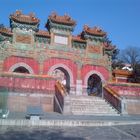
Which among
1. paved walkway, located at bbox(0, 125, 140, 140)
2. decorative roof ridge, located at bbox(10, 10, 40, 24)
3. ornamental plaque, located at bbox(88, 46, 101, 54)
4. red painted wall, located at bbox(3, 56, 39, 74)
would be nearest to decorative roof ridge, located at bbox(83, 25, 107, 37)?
ornamental plaque, located at bbox(88, 46, 101, 54)

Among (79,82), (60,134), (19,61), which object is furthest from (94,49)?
(60,134)

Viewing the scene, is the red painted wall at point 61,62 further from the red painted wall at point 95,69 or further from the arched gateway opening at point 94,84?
the arched gateway opening at point 94,84

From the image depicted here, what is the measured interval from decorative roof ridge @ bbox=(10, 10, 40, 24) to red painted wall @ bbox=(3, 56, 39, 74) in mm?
3051

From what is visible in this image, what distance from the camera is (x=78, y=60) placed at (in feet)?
62.4

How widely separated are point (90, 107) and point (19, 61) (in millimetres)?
6552

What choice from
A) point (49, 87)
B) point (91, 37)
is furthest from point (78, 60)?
point (49, 87)

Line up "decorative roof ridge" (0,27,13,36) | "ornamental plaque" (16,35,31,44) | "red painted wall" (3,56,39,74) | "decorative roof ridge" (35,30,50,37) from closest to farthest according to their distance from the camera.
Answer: "red painted wall" (3,56,39,74), "decorative roof ridge" (0,27,13,36), "ornamental plaque" (16,35,31,44), "decorative roof ridge" (35,30,50,37)

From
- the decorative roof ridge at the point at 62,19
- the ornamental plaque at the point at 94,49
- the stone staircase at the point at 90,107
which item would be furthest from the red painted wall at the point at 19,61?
the ornamental plaque at the point at 94,49

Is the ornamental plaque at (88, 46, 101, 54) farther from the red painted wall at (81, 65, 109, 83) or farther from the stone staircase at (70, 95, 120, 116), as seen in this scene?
the stone staircase at (70, 95, 120, 116)

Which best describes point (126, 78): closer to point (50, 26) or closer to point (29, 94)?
point (50, 26)

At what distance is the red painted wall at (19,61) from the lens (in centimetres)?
1677

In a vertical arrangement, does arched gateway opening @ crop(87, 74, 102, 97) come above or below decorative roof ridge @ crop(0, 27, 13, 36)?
below

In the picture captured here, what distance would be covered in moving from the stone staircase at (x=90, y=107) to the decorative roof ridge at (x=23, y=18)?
23.6 ft

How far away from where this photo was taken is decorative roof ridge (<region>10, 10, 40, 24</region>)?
697 inches
